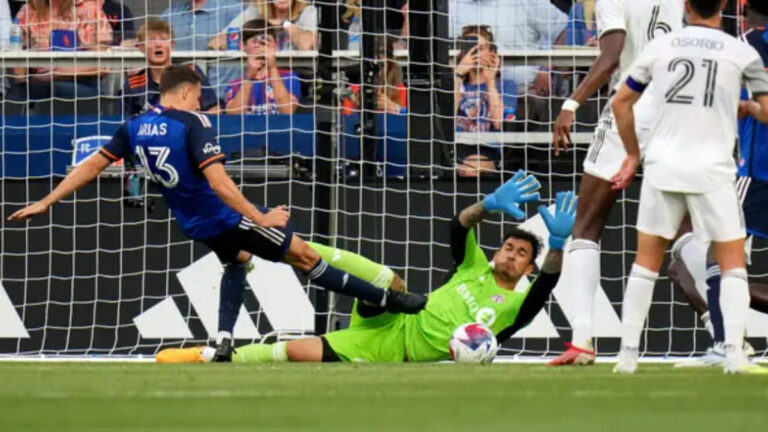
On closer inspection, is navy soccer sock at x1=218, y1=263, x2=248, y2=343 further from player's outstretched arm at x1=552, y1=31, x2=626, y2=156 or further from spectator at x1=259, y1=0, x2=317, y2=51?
player's outstretched arm at x1=552, y1=31, x2=626, y2=156

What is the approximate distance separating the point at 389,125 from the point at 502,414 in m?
6.61

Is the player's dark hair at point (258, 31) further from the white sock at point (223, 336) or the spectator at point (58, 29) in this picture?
the white sock at point (223, 336)

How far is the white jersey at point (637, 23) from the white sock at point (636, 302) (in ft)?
3.88

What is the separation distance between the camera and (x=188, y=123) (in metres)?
7.82

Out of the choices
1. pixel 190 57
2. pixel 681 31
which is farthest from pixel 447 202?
pixel 681 31

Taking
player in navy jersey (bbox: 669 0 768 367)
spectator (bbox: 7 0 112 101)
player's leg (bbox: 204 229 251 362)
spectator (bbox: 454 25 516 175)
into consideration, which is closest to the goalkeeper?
player's leg (bbox: 204 229 251 362)

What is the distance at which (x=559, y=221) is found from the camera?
7.39 meters

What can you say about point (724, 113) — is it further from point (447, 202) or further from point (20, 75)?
point (20, 75)

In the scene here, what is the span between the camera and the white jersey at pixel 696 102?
5.38m

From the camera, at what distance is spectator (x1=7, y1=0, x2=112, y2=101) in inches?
401

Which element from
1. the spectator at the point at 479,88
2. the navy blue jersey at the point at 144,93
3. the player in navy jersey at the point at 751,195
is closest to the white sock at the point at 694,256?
the player in navy jersey at the point at 751,195

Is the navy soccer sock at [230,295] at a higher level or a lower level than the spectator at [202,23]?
lower

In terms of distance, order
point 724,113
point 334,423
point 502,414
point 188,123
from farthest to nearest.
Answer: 1. point 188,123
2. point 724,113
3. point 502,414
4. point 334,423

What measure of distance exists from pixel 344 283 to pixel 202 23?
3052mm
